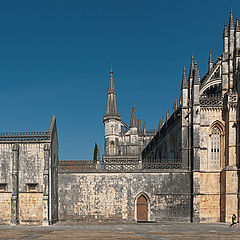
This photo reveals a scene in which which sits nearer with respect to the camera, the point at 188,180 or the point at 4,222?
the point at 4,222

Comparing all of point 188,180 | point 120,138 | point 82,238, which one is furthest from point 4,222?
point 120,138

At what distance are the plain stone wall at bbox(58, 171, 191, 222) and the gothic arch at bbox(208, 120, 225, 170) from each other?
10.4 feet

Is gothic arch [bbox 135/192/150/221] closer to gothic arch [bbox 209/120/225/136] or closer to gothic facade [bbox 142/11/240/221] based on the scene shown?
gothic facade [bbox 142/11/240/221]

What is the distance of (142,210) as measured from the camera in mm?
37656

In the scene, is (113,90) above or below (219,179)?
above

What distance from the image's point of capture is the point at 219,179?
3797 cm

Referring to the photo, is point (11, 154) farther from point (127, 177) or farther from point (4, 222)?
point (127, 177)

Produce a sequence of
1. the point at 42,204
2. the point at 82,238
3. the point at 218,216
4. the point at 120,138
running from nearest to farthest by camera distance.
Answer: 1. the point at 82,238
2. the point at 42,204
3. the point at 218,216
4. the point at 120,138

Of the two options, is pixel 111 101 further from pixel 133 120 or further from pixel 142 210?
pixel 142 210

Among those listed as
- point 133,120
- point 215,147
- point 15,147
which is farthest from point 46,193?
point 133,120

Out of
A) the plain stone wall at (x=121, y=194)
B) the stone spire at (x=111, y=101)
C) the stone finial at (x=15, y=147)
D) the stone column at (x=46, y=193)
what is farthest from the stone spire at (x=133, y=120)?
the stone column at (x=46, y=193)

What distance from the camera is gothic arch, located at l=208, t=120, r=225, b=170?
126ft

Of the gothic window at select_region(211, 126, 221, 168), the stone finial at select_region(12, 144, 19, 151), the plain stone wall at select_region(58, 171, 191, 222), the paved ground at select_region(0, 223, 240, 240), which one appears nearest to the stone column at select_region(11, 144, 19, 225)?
the stone finial at select_region(12, 144, 19, 151)

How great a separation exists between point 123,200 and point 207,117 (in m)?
11.9
